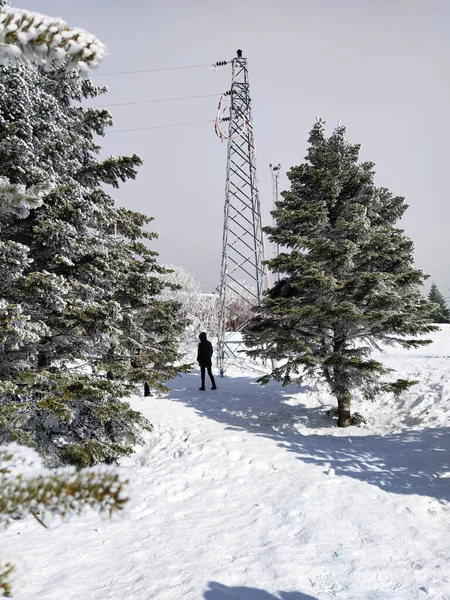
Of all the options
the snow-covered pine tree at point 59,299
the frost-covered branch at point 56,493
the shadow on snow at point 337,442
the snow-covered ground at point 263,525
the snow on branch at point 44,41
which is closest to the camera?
the frost-covered branch at point 56,493

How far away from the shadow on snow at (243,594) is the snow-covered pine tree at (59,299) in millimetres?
2731

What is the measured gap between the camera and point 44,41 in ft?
3.43

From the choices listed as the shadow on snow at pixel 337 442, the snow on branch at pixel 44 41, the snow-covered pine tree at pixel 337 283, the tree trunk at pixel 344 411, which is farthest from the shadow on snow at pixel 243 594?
the tree trunk at pixel 344 411

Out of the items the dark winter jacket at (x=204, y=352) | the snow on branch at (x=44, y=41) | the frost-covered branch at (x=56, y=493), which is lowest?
the dark winter jacket at (x=204, y=352)

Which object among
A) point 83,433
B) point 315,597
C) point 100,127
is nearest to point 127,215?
point 100,127

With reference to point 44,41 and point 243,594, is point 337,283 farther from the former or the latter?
point 44,41

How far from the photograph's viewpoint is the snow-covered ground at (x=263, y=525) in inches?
157

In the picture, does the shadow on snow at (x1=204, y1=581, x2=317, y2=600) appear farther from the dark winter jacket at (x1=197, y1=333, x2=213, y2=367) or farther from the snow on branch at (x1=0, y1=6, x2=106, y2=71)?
the dark winter jacket at (x1=197, y1=333, x2=213, y2=367)

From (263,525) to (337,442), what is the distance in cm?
381

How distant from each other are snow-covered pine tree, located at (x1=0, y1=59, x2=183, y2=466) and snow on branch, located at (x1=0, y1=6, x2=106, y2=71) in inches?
191

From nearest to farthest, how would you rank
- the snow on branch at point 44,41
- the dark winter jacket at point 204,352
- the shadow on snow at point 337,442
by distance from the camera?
the snow on branch at point 44,41
the shadow on snow at point 337,442
the dark winter jacket at point 204,352

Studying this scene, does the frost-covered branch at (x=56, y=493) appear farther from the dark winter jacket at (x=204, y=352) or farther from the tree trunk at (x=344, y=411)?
the dark winter jacket at (x=204, y=352)

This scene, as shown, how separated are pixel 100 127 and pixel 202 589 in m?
8.68

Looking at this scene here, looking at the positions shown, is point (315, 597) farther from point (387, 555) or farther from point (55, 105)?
point (55, 105)
